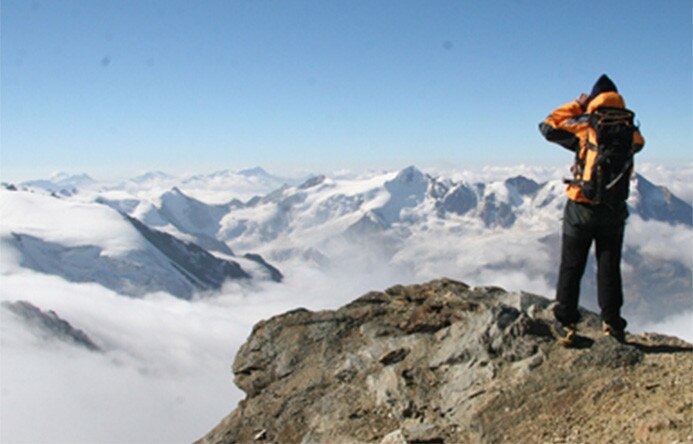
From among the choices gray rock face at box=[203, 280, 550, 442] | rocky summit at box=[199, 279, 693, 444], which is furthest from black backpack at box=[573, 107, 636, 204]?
gray rock face at box=[203, 280, 550, 442]

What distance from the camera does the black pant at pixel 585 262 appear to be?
12008 millimetres

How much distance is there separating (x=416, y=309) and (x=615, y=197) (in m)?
7.58

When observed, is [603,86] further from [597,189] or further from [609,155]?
[597,189]

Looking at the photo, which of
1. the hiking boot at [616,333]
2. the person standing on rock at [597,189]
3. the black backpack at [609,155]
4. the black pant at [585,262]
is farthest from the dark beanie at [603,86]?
the hiking boot at [616,333]

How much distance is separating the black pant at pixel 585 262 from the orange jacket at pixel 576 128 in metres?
0.64

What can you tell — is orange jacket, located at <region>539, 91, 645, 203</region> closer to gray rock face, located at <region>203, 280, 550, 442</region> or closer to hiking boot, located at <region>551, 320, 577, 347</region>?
hiking boot, located at <region>551, 320, 577, 347</region>

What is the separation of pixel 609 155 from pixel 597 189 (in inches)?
26.9

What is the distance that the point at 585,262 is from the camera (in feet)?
40.5

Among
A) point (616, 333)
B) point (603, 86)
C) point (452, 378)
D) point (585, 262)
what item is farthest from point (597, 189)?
point (452, 378)

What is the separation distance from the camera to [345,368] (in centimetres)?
1576

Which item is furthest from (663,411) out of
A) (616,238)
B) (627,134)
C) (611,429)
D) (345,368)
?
(345,368)

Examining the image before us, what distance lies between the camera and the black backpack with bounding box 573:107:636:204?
1112cm

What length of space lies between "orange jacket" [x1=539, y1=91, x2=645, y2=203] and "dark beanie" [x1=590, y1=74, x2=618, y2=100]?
0.18 meters

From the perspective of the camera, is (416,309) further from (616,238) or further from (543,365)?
(616,238)
